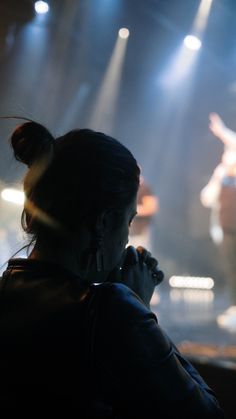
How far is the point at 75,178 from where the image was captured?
1.76 ft

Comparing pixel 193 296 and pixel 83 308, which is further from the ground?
pixel 193 296

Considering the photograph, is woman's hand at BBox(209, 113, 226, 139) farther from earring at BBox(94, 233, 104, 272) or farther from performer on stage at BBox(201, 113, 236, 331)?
earring at BBox(94, 233, 104, 272)

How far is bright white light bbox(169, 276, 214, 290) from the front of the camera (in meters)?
7.47

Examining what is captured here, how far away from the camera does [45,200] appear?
56 cm

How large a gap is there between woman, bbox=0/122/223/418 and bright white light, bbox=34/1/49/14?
234 centimetres

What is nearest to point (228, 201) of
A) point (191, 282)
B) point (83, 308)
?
point (191, 282)

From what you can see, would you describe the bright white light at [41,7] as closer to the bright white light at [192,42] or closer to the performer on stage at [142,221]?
the bright white light at [192,42]

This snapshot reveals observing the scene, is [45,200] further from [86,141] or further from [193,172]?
[193,172]

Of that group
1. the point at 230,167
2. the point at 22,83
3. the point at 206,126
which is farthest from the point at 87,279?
the point at 206,126

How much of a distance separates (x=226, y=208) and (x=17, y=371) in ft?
15.7

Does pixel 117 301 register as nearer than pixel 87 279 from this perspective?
Yes

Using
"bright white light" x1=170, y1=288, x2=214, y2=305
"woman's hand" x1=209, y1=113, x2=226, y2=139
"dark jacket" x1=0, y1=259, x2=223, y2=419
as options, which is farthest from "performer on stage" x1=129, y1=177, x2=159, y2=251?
"dark jacket" x1=0, y1=259, x2=223, y2=419

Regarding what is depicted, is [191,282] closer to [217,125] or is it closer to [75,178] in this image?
[217,125]

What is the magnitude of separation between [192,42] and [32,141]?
457 cm
